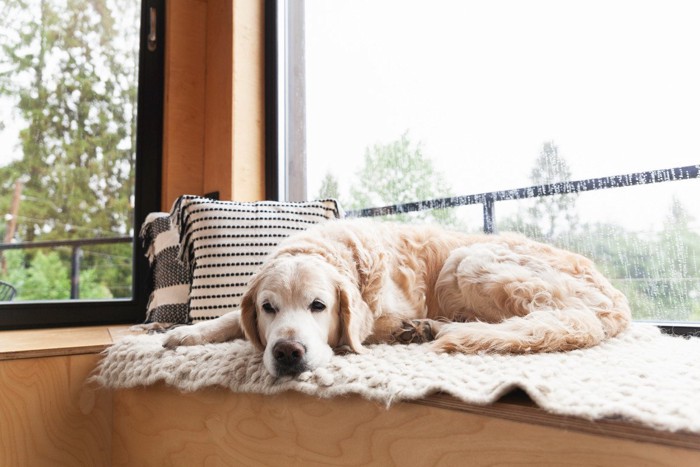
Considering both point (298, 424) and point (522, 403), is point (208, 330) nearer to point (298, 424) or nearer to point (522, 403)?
point (298, 424)

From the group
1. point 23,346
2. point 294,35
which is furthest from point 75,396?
point 294,35

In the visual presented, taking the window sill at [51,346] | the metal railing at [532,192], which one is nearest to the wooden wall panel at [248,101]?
the metal railing at [532,192]

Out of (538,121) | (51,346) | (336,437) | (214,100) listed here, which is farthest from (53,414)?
(214,100)

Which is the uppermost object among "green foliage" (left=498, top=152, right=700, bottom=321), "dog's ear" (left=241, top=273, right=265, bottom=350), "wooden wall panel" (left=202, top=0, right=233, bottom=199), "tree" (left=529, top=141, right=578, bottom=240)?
"wooden wall panel" (left=202, top=0, right=233, bottom=199)

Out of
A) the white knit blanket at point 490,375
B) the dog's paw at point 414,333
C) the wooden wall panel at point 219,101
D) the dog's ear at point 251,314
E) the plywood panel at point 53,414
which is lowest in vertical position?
the plywood panel at point 53,414

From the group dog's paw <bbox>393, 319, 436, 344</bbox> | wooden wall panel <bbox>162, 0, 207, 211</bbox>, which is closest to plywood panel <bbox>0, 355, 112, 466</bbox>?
dog's paw <bbox>393, 319, 436, 344</bbox>

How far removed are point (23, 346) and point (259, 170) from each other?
1544 millimetres

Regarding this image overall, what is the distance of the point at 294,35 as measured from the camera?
299cm

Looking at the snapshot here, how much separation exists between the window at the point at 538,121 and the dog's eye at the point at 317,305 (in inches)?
36.7

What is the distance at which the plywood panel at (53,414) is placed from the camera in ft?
4.86

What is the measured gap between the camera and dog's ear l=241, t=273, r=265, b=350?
1.36 meters

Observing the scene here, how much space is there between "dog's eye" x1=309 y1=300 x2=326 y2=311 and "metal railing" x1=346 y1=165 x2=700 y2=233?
93 cm

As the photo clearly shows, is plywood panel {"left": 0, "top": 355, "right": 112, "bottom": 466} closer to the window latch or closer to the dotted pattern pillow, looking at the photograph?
the dotted pattern pillow

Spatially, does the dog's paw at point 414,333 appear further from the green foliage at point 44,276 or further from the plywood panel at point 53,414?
the green foliage at point 44,276
